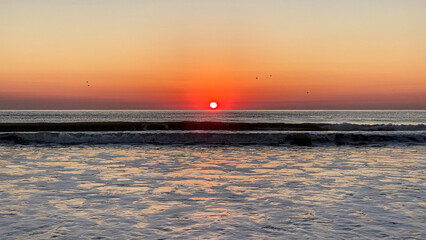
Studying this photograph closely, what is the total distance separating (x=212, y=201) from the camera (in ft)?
34.8

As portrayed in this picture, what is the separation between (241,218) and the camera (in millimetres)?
8812

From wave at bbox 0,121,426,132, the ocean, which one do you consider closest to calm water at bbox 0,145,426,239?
the ocean

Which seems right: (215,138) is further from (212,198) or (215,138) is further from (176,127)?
(212,198)

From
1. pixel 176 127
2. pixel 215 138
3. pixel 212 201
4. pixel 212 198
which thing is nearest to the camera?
pixel 212 201

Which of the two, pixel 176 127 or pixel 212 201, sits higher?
pixel 212 201

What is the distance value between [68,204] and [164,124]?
48898 mm

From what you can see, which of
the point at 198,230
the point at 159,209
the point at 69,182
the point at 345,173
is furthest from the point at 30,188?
the point at 345,173

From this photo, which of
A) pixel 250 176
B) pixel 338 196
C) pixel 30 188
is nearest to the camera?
pixel 338 196

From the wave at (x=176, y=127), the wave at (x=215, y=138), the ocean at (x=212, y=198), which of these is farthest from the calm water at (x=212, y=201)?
the wave at (x=176, y=127)

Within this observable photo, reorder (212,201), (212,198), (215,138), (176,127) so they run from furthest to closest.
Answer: (176,127) < (215,138) < (212,198) < (212,201)

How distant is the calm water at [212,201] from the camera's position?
7938mm

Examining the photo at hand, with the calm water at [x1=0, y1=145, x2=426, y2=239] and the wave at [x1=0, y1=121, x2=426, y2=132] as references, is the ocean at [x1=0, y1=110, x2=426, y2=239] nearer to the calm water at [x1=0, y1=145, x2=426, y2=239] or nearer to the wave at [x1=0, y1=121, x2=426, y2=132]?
the calm water at [x1=0, y1=145, x2=426, y2=239]

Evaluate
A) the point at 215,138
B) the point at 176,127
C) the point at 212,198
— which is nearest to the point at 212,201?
the point at 212,198

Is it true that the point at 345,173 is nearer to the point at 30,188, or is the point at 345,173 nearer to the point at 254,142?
the point at 30,188
